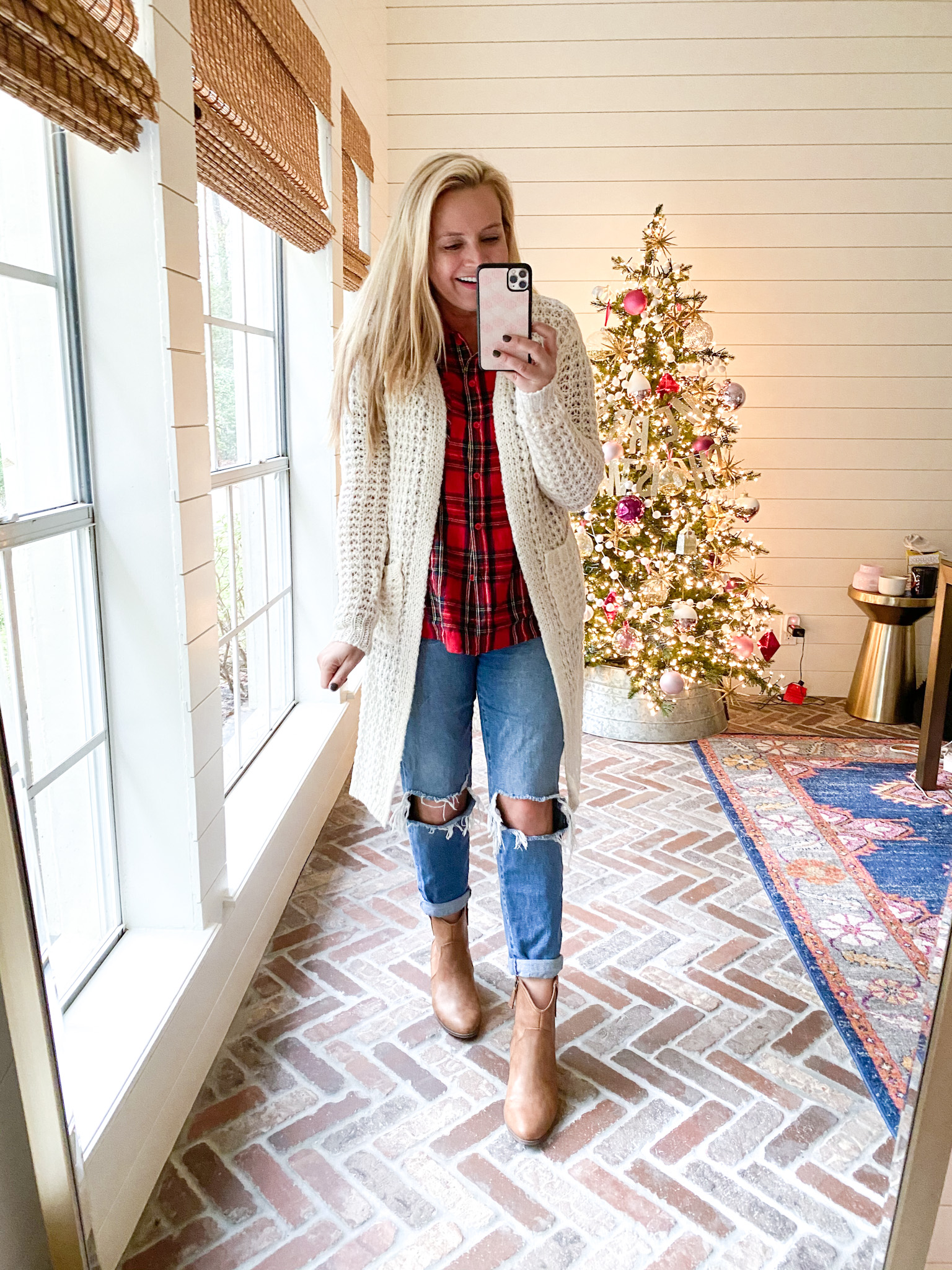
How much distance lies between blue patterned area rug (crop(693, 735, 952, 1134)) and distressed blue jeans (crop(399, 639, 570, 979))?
2.36 feet

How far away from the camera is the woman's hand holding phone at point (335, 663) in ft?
5.28

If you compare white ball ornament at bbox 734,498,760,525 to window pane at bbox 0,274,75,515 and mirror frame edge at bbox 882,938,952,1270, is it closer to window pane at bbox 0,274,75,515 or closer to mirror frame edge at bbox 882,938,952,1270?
window pane at bbox 0,274,75,515

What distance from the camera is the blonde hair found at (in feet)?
5.01

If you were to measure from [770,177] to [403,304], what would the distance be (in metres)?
3.16

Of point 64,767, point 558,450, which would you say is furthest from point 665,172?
point 64,767

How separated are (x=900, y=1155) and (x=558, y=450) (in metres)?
1.06

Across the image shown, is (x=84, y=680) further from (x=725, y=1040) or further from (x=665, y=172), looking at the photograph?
(x=665, y=172)

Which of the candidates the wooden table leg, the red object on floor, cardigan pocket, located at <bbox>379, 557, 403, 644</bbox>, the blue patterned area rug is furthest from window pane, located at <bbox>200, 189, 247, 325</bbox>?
the red object on floor

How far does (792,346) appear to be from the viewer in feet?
13.8

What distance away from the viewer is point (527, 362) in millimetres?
1505

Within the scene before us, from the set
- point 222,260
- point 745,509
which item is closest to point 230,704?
point 222,260

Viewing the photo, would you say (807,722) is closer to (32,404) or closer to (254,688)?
(254,688)

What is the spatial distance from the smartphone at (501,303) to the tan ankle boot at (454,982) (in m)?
1.12

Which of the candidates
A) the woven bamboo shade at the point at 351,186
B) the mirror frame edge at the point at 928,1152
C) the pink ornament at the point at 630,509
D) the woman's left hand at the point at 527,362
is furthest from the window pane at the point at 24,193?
the pink ornament at the point at 630,509
